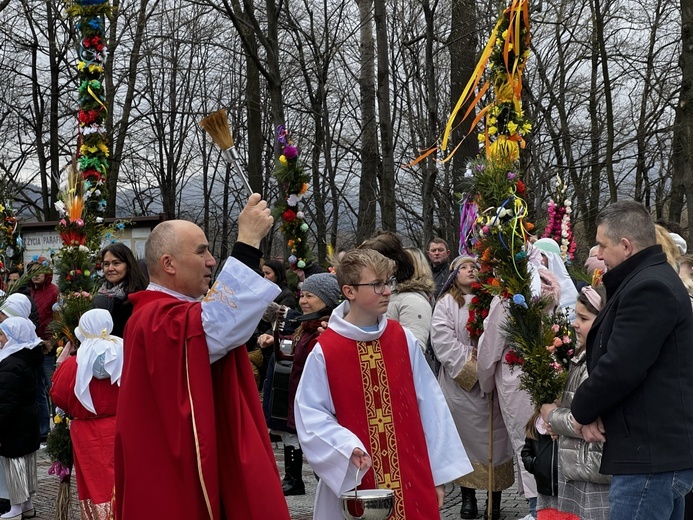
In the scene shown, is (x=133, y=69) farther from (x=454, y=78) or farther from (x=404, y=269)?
(x=404, y=269)

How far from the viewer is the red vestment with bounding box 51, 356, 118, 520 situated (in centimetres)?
678

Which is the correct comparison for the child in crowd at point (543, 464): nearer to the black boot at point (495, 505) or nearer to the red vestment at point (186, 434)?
the black boot at point (495, 505)

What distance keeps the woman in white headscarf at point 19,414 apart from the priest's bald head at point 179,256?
14.9 feet

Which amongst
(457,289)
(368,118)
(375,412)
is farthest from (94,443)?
(368,118)

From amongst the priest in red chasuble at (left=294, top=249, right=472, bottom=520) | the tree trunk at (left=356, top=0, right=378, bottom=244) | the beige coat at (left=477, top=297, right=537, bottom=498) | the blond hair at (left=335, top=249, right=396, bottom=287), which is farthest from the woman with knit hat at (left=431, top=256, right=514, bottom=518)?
the tree trunk at (left=356, top=0, right=378, bottom=244)

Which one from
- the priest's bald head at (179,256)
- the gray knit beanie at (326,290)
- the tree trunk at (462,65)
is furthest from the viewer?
the tree trunk at (462,65)

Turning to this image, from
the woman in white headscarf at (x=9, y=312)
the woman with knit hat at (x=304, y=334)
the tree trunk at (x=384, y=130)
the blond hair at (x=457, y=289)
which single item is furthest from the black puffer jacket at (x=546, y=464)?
the tree trunk at (x=384, y=130)

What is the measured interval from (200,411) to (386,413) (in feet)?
4.49

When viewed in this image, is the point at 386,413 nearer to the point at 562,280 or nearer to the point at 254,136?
the point at 562,280

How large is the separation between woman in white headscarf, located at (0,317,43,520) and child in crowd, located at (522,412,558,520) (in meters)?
4.51

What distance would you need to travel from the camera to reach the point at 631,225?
178 inches

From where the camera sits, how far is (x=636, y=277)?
437 centimetres

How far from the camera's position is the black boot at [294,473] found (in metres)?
8.72

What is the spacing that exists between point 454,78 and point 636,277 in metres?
11.2
